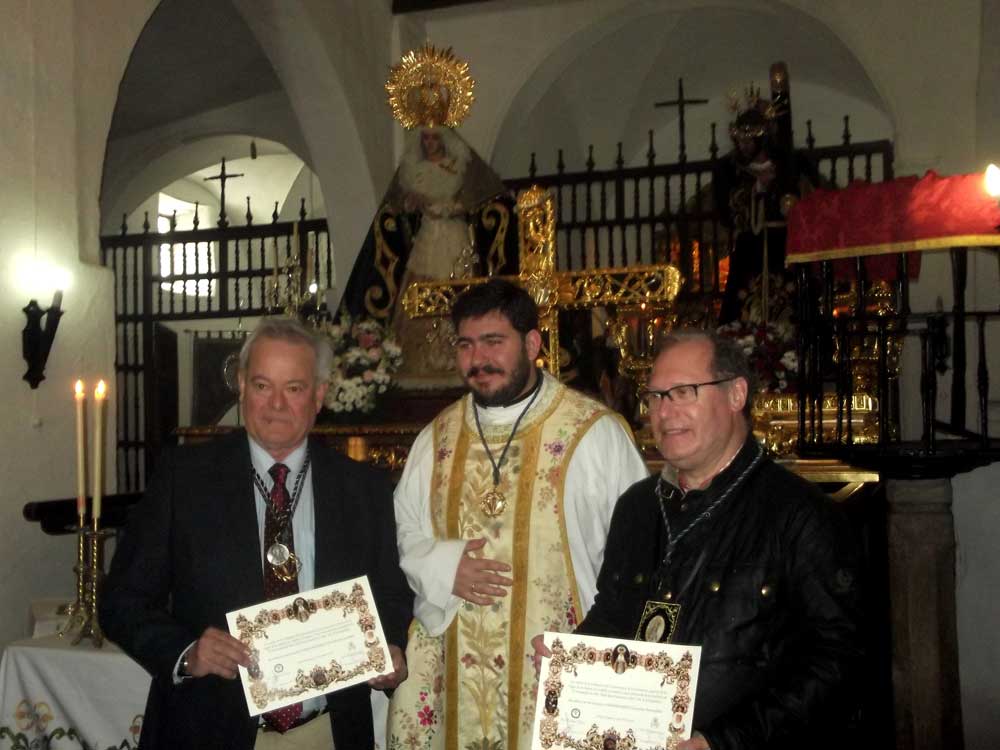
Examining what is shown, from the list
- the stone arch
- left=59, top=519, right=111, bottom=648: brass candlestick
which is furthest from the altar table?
the stone arch

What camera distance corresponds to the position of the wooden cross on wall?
13.7ft

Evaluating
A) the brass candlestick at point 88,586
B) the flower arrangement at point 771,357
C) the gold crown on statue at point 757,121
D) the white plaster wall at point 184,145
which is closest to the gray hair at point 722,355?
the brass candlestick at point 88,586

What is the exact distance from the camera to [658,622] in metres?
2.05

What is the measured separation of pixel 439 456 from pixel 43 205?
8.46 feet

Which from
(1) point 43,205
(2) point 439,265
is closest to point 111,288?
(1) point 43,205

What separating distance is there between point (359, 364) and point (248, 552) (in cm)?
285

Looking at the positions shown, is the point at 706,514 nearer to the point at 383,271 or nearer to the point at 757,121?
the point at 383,271

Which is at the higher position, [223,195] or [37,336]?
[223,195]

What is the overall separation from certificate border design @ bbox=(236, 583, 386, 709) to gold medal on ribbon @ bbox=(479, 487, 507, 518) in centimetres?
83

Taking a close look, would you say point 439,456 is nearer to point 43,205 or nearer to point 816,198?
point 816,198

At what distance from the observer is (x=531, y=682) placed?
299 centimetres

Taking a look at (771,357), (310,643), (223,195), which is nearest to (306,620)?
(310,643)

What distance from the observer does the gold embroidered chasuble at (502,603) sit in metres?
3.02

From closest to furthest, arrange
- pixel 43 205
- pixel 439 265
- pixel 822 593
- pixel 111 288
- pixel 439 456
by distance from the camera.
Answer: pixel 822 593 < pixel 439 456 < pixel 43 205 < pixel 111 288 < pixel 439 265
